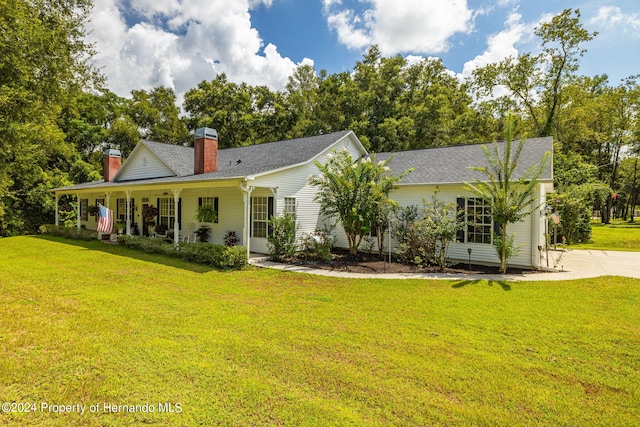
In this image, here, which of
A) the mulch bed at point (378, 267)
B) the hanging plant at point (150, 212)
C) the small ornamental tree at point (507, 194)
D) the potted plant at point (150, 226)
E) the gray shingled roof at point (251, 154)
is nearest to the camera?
the small ornamental tree at point (507, 194)

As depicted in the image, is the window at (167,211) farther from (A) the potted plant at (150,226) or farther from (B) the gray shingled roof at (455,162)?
(B) the gray shingled roof at (455,162)

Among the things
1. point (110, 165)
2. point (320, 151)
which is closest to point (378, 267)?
point (320, 151)

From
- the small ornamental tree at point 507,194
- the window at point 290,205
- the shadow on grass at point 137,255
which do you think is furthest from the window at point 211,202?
the small ornamental tree at point 507,194

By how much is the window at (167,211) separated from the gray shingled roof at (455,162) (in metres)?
11.3

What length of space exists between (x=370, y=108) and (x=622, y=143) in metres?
29.7

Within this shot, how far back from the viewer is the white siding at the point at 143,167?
17.0 m

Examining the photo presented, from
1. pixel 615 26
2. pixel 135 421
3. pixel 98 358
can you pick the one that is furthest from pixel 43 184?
pixel 615 26

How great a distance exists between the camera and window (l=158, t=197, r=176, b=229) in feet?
51.9

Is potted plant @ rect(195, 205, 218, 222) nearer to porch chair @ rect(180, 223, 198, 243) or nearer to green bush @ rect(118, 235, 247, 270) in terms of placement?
porch chair @ rect(180, 223, 198, 243)

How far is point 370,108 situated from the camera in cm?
2669

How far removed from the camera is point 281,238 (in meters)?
11.7

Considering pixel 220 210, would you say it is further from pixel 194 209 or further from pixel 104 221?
pixel 104 221

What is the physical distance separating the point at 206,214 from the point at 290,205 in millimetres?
3705

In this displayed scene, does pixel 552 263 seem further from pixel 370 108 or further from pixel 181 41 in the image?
pixel 181 41
